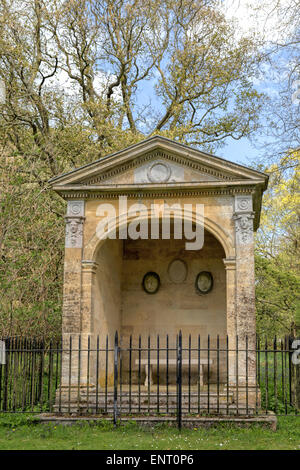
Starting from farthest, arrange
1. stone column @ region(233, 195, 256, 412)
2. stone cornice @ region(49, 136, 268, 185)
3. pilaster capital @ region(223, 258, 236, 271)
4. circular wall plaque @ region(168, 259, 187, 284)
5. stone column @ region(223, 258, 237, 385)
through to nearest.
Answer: circular wall plaque @ region(168, 259, 187, 284)
stone cornice @ region(49, 136, 268, 185)
pilaster capital @ region(223, 258, 236, 271)
stone column @ region(223, 258, 237, 385)
stone column @ region(233, 195, 256, 412)

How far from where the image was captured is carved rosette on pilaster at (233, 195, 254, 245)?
33.5 ft

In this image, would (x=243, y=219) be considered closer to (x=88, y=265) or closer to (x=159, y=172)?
(x=159, y=172)

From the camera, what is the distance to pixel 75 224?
10766 mm

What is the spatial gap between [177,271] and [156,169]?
3495 millimetres

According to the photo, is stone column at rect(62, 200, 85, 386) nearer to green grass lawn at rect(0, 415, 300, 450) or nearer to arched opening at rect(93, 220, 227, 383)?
green grass lawn at rect(0, 415, 300, 450)

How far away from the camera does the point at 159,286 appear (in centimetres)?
1332

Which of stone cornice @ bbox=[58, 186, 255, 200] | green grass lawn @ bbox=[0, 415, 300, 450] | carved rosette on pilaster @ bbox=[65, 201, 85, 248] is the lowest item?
green grass lawn @ bbox=[0, 415, 300, 450]

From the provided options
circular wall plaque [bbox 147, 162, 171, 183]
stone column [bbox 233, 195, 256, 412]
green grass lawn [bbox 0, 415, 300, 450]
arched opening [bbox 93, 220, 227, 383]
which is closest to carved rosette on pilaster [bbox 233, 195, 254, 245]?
stone column [bbox 233, 195, 256, 412]

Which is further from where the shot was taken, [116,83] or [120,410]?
[116,83]

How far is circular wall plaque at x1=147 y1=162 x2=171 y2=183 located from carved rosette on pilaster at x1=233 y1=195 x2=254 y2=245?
1.50 m

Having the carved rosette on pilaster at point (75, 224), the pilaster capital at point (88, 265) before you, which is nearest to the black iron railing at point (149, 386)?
the pilaster capital at point (88, 265)
